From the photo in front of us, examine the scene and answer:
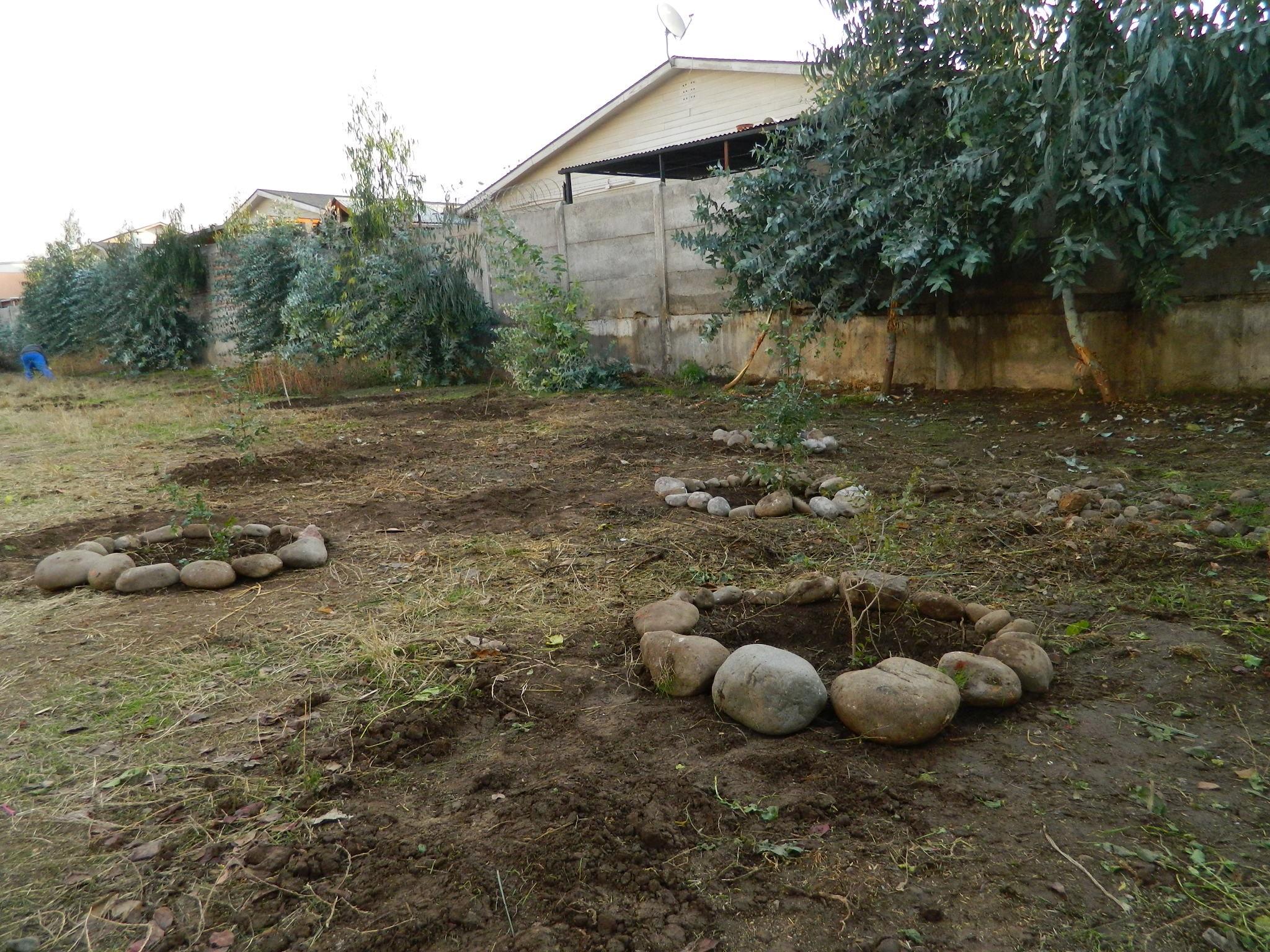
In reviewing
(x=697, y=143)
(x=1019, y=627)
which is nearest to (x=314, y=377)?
(x=697, y=143)

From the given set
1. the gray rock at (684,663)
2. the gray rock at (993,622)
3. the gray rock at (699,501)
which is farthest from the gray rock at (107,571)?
the gray rock at (993,622)

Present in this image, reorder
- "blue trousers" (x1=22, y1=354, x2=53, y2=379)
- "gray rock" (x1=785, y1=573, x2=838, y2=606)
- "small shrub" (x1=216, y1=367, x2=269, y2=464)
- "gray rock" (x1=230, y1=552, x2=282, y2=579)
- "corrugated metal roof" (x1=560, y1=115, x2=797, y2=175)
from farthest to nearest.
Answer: "blue trousers" (x1=22, y1=354, x2=53, y2=379) → "corrugated metal roof" (x1=560, y1=115, x2=797, y2=175) → "small shrub" (x1=216, y1=367, x2=269, y2=464) → "gray rock" (x1=230, y1=552, x2=282, y2=579) → "gray rock" (x1=785, y1=573, x2=838, y2=606)

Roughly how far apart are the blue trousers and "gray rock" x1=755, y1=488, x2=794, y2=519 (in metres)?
15.9

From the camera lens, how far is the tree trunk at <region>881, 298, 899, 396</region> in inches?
286

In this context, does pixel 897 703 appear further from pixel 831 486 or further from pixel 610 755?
pixel 831 486

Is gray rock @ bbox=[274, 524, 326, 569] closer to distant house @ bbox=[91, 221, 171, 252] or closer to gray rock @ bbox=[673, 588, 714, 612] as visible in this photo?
gray rock @ bbox=[673, 588, 714, 612]

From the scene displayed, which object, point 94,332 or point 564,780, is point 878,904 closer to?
point 564,780

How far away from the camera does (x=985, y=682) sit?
215 centimetres

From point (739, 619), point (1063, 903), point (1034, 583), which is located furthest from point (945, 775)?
point (1034, 583)

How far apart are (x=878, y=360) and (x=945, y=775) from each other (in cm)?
644

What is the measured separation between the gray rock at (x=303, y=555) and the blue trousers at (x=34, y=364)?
14.9 meters

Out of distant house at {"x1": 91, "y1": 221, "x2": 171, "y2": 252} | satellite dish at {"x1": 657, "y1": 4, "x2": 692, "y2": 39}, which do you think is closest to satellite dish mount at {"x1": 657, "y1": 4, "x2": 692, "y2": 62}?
satellite dish at {"x1": 657, "y1": 4, "x2": 692, "y2": 39}

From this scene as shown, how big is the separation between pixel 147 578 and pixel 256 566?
0.41m

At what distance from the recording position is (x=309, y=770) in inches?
79.9
